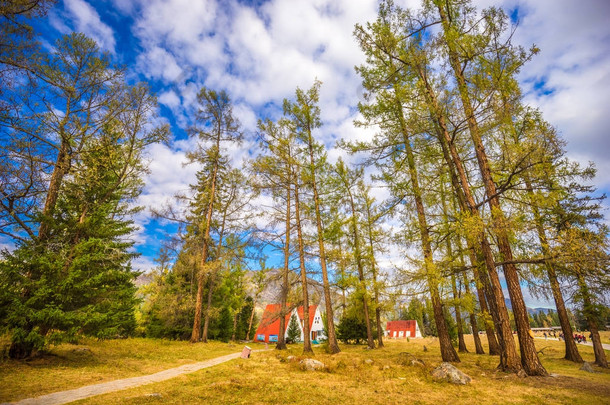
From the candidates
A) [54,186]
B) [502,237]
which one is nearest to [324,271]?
[502,237]

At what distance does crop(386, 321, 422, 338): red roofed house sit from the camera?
5500cm

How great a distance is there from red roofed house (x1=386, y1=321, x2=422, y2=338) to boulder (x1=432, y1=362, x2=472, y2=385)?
5610 cm

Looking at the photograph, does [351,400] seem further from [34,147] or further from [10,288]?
[34,147]

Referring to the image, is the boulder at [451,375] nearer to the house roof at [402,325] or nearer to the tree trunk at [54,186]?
the tree trunk at [54,186]

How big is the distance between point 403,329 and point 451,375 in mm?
58214

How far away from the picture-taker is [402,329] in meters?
56.3

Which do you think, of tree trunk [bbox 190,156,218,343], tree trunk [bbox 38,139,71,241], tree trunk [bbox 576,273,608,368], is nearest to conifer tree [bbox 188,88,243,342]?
tree trunk [bbox 190,156,218,343]

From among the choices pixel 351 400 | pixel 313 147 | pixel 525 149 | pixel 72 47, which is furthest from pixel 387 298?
pixel 72 47

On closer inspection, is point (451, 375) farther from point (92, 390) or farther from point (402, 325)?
point (402, 325)

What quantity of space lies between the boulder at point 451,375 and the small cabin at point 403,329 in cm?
5576

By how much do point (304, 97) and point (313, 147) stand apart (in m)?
3.23

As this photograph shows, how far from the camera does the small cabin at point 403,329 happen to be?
2163 inches

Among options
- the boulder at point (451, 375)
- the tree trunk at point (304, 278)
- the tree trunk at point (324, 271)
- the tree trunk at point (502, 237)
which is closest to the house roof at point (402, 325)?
the tree trunk at point (324, 271)

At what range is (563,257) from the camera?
596 centimetres
